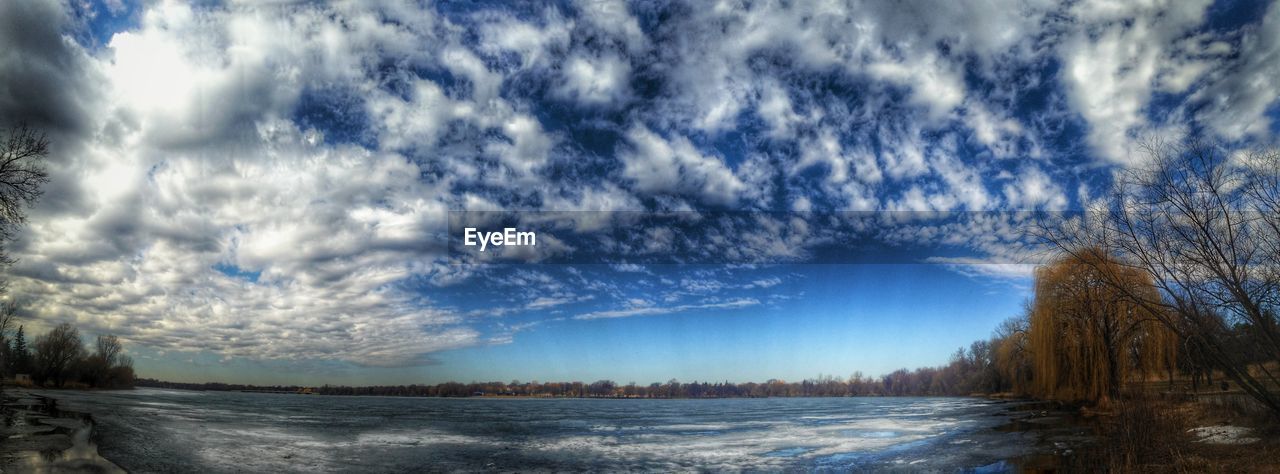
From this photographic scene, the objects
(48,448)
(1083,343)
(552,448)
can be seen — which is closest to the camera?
(48,448)

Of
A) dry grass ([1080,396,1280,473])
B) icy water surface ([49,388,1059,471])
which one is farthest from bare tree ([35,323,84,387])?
dry grass ([1080,396,1280,473])

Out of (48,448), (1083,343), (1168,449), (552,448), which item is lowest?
(552,448)

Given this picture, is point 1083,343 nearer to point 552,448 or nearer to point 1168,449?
point 1168,449

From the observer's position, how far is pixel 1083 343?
25141 millimetres

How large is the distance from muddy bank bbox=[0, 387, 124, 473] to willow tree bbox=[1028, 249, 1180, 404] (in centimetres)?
2844

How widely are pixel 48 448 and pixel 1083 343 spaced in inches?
1403

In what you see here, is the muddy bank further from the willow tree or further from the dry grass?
the willow tree

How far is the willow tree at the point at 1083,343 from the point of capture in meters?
21.9

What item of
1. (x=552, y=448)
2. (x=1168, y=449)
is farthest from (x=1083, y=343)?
(x=552, y=448)

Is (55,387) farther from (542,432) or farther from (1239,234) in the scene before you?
(1239,234)

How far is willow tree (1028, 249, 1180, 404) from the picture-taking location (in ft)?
71.8

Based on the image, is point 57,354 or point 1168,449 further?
point 57,354

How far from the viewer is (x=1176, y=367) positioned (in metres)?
22.3

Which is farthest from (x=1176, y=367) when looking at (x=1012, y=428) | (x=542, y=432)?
(x=542, y=432)
